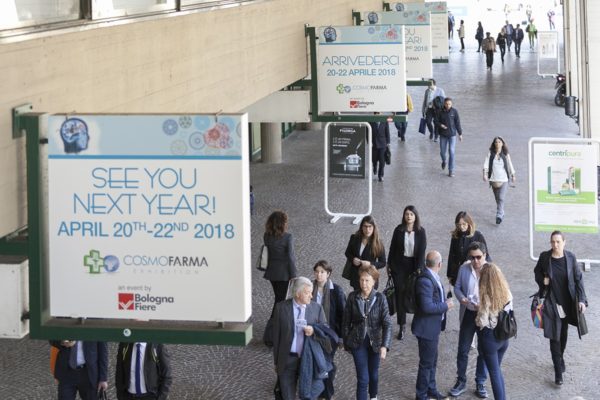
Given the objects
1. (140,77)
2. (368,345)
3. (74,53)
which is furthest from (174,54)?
(368,345)

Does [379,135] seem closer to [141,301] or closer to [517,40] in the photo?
[141,301]

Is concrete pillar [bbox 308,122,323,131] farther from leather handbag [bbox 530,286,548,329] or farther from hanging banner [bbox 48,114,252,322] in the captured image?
hanging banner [bbox 48,114,252,322]

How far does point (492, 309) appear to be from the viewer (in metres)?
9.08

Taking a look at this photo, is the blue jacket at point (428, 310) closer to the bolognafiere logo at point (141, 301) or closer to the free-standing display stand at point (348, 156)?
the bolognafiere logo at point (141, 301)

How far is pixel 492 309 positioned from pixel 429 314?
0.58 m

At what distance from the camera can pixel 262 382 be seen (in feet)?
33.6

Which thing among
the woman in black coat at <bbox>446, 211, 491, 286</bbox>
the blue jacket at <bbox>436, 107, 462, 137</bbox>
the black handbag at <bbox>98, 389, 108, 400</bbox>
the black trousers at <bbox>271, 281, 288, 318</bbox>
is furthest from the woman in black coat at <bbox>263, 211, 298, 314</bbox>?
the blue jacket at <bbox>436, 107, 462, 137</bbox>

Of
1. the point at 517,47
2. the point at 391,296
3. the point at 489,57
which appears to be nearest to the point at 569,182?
the point at 391,296

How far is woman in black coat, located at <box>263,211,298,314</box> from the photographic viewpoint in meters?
11.1

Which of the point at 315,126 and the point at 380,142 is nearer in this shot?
the point at 380,142

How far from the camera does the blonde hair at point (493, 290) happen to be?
29.8 feet

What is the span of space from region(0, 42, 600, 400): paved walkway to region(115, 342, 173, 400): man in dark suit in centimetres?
177

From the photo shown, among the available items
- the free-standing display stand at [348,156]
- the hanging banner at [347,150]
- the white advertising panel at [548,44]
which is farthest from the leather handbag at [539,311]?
the white advertising panel at [548,44]

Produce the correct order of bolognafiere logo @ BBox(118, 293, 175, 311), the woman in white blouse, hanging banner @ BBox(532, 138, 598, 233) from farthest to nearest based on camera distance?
the woman in white blouse, hanging banner @ BBox(532, 138, 598, 233), bolognafiere logo @ BBox(118, 293, 175, 311)
